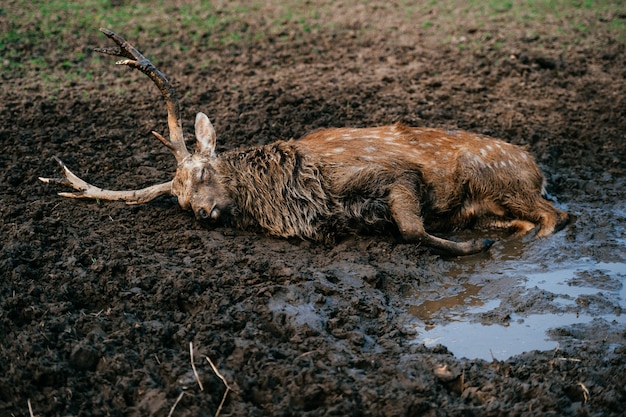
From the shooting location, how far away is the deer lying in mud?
612cm

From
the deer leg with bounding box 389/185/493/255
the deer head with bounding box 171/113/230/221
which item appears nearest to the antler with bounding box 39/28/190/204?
the deer head with bounding box 171/113/230/221

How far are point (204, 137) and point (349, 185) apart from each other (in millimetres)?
1229

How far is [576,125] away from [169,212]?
4.03 meters

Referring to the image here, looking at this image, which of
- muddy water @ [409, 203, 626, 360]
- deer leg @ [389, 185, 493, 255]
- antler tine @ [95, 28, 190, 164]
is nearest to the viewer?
muddy water @ [409, 203, 626, 360]

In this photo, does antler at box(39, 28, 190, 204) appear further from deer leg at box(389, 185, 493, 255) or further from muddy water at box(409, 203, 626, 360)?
muddy water at box(409, 203, 626, 360)

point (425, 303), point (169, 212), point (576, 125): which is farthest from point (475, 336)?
point (576, 125)

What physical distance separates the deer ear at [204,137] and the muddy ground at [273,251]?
1.73ft

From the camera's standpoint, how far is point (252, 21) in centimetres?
1066

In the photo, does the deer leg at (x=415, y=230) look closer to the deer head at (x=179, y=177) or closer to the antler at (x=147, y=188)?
the deer head at (x=179, y=177)

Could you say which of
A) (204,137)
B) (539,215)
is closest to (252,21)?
(204,137)

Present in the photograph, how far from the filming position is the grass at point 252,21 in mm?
9750

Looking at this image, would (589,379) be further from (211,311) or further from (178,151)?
(178,151)

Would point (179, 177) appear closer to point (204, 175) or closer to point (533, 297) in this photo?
point (204, 175)

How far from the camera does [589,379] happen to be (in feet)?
13.8
